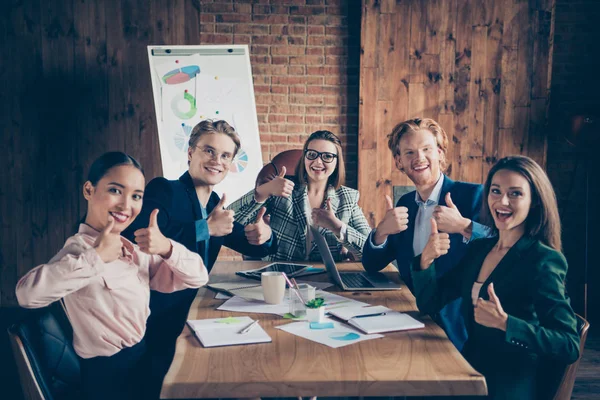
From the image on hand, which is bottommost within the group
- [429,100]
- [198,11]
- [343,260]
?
[343,260]

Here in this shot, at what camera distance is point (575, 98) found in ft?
13.9

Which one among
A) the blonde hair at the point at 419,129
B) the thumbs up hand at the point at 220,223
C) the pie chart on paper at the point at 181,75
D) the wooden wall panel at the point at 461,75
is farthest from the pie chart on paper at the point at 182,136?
the blonde hair at the point at 419,129

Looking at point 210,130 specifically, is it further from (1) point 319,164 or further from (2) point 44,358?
(2) point 44,358

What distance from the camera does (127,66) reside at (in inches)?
162

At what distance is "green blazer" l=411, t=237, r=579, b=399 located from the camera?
1374mm

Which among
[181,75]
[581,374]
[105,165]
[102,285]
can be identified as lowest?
[581,374]

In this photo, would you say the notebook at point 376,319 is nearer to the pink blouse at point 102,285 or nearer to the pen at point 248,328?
the pen at point 248,328

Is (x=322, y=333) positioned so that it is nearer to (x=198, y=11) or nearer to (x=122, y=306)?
(x=122, y=306)

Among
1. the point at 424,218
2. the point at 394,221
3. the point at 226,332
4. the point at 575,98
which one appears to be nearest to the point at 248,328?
the point at 226,332

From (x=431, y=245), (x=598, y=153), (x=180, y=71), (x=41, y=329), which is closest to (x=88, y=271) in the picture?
(x=41, y=329)

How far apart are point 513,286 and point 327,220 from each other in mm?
1102

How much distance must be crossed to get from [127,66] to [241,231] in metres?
2.19

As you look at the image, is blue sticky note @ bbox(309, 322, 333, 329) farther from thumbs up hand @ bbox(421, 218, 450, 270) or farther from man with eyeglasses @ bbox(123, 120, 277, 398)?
man with eyeglasses @ bbox(123, 120, 277, 398)

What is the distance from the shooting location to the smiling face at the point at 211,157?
230cm
